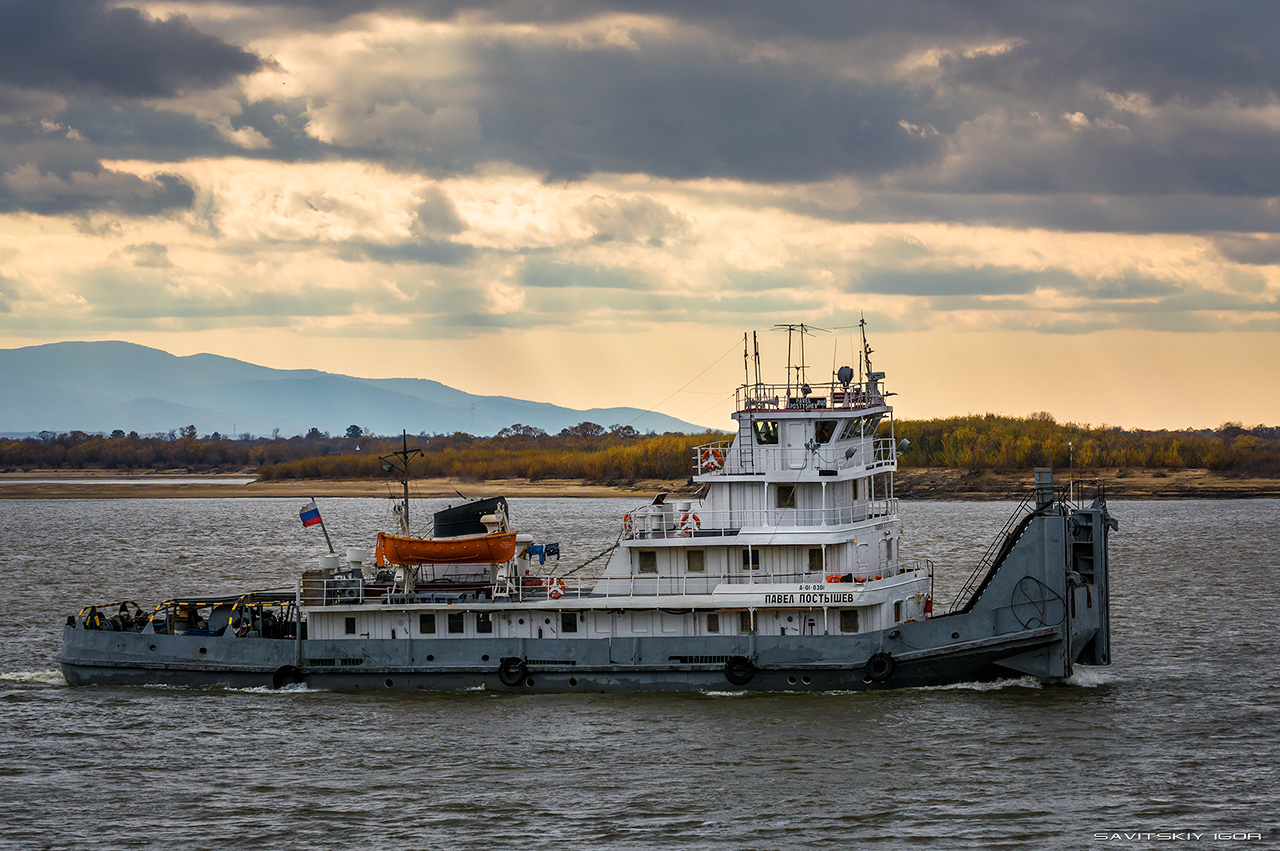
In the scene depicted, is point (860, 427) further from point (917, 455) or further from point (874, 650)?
point (917, 455)

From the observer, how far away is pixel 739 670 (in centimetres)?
2797

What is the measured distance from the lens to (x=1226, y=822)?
2086 cm

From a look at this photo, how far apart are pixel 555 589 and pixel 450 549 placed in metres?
2.61

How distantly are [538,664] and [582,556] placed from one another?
30.6m

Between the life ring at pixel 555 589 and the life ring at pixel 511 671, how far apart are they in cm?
156

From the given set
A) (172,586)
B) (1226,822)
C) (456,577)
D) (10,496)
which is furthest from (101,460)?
(1226,822)

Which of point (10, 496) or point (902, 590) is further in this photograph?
point (10, 496)

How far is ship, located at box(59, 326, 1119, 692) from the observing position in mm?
27953

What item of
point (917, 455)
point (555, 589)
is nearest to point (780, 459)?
point (555, 589)

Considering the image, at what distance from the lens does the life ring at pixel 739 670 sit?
1100 inches

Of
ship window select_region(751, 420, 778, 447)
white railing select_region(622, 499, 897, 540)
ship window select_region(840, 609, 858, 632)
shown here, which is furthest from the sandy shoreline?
ship window select_region(840, 609, 858, 632)

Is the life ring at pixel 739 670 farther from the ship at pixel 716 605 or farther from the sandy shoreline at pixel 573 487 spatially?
the sandy shoreline at pixel 573 487

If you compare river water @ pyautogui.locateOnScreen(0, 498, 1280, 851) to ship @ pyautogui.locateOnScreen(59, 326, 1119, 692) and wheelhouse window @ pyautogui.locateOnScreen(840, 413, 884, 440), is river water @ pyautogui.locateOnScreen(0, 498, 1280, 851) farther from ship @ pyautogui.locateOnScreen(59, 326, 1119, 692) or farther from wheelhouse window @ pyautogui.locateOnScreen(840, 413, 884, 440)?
wheelhouse window @ pyautogui.locateOnScreen(840, 413, 884, 440)

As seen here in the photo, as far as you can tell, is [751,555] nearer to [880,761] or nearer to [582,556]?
[880,761]
